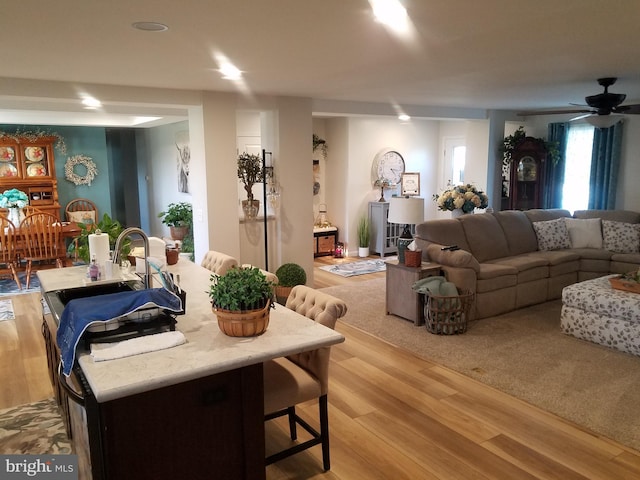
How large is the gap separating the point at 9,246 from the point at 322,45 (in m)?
5.45

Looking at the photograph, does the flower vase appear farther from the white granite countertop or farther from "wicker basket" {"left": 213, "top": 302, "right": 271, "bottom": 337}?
"wicker basket" {"left": 213, "top": 302, "right": 271, "bottom": 337}

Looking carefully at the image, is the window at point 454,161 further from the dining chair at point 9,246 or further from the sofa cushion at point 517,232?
the dining chair at point 9,246

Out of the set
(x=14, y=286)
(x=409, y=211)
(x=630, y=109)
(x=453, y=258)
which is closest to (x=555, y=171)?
(x=630, y=109)

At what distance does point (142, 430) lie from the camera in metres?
1.79

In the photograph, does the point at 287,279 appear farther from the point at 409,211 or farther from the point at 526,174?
the point at 526,174

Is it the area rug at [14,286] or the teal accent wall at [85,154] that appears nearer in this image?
the area rug at [14,286]

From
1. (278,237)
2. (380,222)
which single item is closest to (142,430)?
(278,237)

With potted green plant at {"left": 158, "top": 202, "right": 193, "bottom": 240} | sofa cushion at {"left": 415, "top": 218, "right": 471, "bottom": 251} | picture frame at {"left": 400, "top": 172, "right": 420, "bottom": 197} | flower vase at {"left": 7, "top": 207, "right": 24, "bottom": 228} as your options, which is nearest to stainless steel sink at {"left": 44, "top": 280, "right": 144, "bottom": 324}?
sofa cushion at {"left": 415, "top": 218, "right": 471, "bottom": 251}

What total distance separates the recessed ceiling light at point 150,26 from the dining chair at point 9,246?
485 cm

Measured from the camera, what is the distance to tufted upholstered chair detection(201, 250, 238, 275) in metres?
3.51

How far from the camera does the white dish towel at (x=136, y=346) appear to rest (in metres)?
1.86

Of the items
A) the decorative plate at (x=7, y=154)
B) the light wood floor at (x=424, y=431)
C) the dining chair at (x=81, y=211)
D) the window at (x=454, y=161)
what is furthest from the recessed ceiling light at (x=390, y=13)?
the decorative plate at (x=7, y=154)

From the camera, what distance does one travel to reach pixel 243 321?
2.04 metres

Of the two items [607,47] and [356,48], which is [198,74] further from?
[607,47]
